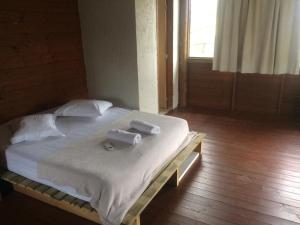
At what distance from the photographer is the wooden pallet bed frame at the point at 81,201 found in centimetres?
179

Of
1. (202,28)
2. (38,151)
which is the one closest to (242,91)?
(202,28)

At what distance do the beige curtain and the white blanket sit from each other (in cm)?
228

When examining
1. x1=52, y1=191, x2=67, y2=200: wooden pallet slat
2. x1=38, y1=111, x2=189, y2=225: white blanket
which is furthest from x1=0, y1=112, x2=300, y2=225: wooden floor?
x1=38, y1=111, x2=189, y2=225: white blanket

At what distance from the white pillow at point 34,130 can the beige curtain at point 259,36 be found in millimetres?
2848

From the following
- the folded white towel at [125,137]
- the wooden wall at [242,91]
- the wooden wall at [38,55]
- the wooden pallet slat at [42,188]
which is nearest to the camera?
the wooden pallet slat at [42,188]

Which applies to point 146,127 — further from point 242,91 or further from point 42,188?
point 242,91

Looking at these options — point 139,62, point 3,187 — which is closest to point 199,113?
point 139,62

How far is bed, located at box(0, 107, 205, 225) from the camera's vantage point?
5.62ft

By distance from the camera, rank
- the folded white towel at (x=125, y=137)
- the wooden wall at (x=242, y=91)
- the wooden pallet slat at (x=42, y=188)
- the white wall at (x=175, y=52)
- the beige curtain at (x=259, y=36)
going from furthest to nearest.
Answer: the white wall at (x=175, y=52) < the wooden wall at (x=242, y=91) < the beige curtain at (x=259, y=36) < the folded white towel at (x=125, y=137) < the wooden pallet slat at (x=42, y=188)

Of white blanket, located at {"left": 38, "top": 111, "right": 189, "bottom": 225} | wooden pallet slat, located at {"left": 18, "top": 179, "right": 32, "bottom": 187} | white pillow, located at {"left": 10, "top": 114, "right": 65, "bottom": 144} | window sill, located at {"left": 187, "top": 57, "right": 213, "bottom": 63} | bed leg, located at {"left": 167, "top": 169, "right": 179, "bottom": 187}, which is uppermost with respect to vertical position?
window sill, located at {"left": 187, "top": 57, "right": 213, "bottom": 63}

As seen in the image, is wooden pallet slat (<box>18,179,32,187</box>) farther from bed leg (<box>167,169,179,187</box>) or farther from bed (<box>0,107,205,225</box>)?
bed leg (<box>167,169,179,187</box>)

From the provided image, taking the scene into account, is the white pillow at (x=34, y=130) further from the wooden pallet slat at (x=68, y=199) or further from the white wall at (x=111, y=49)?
the white wall at (x=111, y=49)

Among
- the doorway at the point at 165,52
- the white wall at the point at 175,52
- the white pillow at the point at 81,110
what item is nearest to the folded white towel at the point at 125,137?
the white pillow at the point at 81,110

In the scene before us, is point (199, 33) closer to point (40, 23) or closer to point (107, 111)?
point (107, 111)
